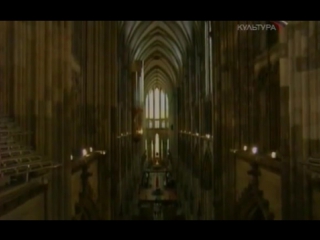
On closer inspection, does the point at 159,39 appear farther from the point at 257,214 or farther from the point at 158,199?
the point at 257,214

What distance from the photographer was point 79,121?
13.1 meters

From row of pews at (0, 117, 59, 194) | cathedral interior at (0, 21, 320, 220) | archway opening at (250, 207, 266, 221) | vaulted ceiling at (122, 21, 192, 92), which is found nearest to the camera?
row of pews at (0, 117, 59, 194)

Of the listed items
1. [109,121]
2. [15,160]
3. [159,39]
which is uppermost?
[159,39]

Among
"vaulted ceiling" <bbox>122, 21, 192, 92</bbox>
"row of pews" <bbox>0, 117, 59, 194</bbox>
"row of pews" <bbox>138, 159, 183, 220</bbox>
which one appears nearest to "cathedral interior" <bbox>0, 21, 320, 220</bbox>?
"row of pews" <bbox>0, 117, 59, 194</bbox>

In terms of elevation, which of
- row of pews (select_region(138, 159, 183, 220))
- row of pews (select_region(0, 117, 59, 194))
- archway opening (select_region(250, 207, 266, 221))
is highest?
row of pews (select_region(0, 117, 59, 194))

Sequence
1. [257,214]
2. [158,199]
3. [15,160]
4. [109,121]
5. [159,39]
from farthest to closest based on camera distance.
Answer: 1. [159,39]
2. [158,199]
3. [109,121]
4. [257,214]
5. [15,160]

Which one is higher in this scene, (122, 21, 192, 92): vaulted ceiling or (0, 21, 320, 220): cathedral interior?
(122, 21, 192, 92): vaulted ceiling

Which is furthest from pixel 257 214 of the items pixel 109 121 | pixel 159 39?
pixel 159 39

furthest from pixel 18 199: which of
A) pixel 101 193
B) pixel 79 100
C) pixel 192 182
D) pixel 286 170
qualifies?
pixel 192 182

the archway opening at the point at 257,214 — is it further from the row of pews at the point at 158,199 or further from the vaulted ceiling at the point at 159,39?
the vaulted ceiling at the point at 159,39

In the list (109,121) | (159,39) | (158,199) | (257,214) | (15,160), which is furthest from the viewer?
(159,39)

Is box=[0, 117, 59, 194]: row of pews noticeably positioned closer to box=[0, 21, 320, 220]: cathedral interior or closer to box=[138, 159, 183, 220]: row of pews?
box=[0, 21, 320, 220]: cathedral interior

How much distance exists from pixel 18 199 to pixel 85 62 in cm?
909

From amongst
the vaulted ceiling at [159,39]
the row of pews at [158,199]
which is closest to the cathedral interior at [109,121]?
the row of pews at [158,199]
